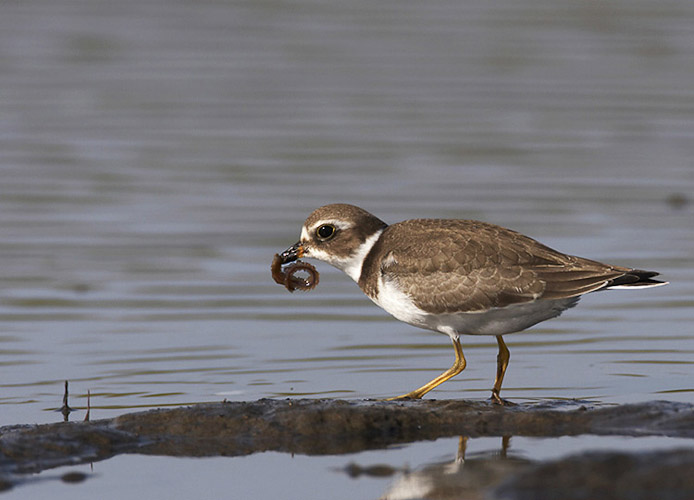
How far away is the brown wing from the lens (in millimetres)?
10859

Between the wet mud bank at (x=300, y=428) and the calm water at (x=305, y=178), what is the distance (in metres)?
0.39

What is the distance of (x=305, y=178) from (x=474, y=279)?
1014 centimetres

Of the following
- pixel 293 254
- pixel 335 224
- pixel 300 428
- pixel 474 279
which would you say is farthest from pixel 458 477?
pixel 293 254

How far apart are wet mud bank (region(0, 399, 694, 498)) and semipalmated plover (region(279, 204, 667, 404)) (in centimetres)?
76

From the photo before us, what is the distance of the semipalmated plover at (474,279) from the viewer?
10.9m

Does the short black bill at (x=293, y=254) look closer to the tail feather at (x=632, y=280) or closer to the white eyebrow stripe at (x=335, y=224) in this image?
the white eyebrow stripe at (x=335, y=224)

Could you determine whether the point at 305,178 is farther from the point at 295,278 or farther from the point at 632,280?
the point at 632,280

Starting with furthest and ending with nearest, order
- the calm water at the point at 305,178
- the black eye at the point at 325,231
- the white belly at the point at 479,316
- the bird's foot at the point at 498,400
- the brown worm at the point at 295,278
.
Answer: the calm water at the point at 305,178 < the brown worm at the point at 295,278 < the black eye at the point at 325,231 < the white belly at the point at 479,316 < the bird's foot at the point at 498,400

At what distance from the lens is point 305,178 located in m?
20.9

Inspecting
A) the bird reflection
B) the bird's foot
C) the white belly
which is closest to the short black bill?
the white belly

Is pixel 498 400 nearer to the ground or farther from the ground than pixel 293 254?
nearer to the ground

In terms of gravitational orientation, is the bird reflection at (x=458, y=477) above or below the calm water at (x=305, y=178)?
below

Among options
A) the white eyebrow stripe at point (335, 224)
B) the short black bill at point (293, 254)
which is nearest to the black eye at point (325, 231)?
the white eyebrow stripe at point (335, 224)

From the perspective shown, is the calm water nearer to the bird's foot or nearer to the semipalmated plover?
the bird's foot
